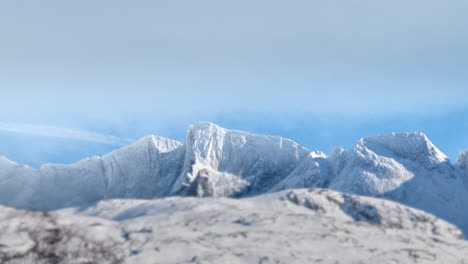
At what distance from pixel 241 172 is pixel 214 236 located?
55.5m

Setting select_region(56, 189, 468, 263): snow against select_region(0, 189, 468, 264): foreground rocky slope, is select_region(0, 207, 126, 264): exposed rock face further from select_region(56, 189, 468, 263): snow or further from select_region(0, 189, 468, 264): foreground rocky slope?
select_region(56, 189, 468, 263): snow

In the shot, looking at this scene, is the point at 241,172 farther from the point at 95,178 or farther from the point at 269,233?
the point at 269,233

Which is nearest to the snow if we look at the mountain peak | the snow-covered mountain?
the snow-covered mountain

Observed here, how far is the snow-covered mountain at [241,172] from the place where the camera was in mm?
60844

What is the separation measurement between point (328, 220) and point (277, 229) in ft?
18.2

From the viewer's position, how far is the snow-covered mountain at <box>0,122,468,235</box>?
60844mm

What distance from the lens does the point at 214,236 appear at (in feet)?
71.1

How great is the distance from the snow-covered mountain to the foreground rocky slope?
3199 centimetres

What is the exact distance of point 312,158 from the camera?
74000 millimetres

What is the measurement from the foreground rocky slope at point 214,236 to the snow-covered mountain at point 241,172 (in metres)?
32.0

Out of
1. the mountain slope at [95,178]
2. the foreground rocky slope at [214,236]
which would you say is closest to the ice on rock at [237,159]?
the mountain slope at [95,178]

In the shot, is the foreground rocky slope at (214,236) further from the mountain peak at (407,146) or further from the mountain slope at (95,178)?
the mountain peak at (407,146)

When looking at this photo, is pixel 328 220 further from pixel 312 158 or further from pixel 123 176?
pixel 123 176

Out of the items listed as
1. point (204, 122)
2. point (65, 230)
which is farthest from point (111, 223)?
point (204, 122)
